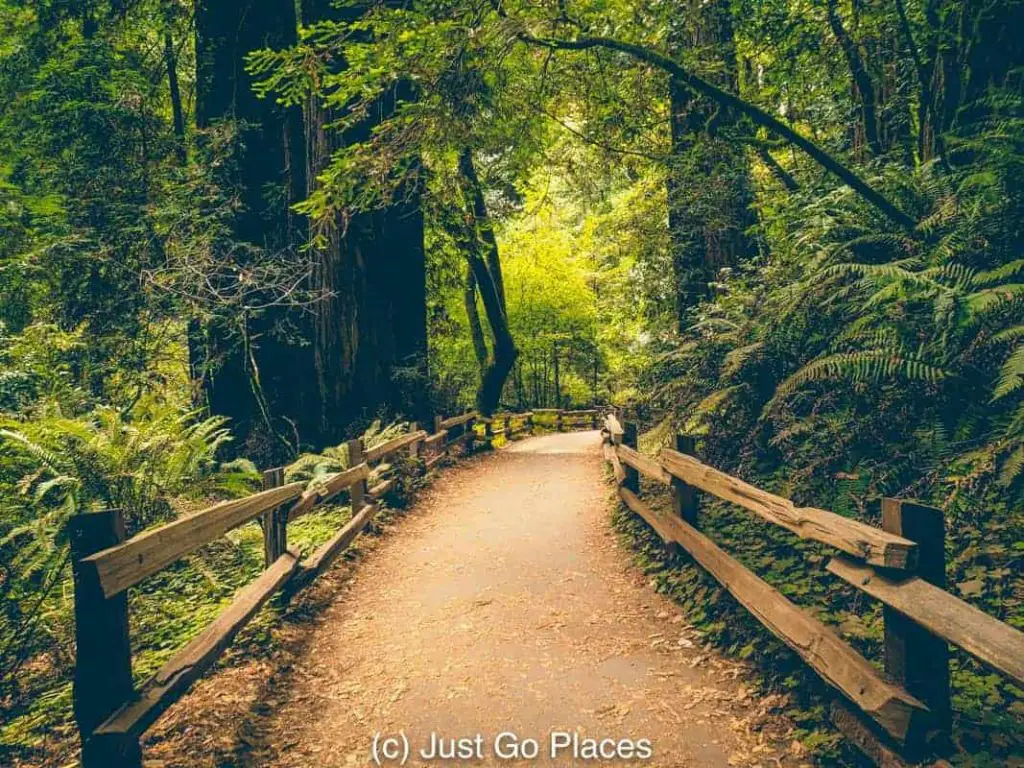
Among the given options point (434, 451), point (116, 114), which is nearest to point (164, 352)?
point (116, 114)

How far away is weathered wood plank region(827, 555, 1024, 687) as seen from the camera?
210 centimetres

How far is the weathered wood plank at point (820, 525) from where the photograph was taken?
2658 mm

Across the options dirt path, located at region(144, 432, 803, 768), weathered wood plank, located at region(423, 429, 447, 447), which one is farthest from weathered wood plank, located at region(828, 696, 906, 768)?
weathered wood plank, located at region(423, 429, 447, 447)

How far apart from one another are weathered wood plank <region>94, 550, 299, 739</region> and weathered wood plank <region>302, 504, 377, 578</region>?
86cm

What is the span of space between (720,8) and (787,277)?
2.88 metres

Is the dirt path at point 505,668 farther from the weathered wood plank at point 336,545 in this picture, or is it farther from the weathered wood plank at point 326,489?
the weathered wood plank at point 326,489

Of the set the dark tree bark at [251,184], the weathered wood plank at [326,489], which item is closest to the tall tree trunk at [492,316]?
the dark tree bark at [251,184]

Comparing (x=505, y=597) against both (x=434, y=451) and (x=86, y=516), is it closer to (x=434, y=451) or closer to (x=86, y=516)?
(x=86, y=516)

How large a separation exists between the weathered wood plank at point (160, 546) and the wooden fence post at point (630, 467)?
4729 mm

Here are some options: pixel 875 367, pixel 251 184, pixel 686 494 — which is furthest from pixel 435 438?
pixel 875 367

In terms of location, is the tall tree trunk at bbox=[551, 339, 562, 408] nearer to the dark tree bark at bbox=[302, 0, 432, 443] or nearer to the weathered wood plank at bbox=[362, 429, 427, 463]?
the dark tree bark at bbox=[302, 0, 432, 443]

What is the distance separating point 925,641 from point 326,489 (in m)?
4.99

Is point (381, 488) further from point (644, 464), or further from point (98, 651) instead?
point (98, 651)

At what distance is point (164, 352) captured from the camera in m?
9.80
